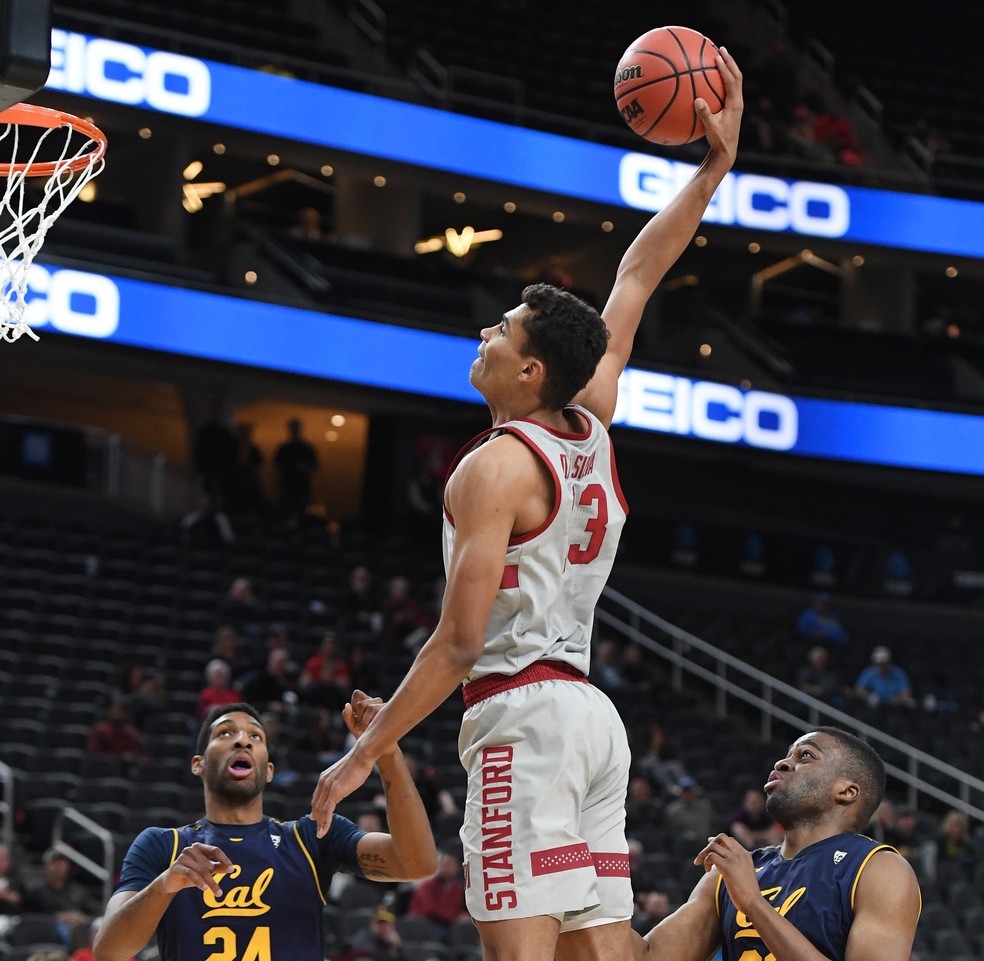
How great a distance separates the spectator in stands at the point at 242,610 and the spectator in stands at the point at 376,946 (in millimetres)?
5674

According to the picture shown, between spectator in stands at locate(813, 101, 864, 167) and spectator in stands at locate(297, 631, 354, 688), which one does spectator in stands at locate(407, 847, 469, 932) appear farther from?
spectator in stands at locate(813, 101, 864, 167)

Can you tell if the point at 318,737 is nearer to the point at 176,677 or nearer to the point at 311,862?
the point at 176,677

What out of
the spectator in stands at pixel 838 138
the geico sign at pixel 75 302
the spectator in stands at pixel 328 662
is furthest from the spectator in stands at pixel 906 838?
the spectator in stands at pixel 838 138

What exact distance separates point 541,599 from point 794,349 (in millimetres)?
19771

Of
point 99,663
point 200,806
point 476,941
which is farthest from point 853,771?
point 99,663

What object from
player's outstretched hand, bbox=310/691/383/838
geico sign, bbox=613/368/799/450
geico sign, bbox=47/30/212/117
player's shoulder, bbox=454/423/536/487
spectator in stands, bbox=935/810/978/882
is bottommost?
spectator in stands, bbox=935/810/978/882

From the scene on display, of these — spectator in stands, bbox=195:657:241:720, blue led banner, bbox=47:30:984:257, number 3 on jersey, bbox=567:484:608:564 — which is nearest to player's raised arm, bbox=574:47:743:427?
number 3 on jersey, bbox=567:484:608:564

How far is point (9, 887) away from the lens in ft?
30.9

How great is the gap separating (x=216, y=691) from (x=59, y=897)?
10.6 feet

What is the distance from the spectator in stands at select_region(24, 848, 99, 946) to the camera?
9.35 meters

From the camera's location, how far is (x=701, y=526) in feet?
75.2

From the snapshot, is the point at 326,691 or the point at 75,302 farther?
the point at 75,302

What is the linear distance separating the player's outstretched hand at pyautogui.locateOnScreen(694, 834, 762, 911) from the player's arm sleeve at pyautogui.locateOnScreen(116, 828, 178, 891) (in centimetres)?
148

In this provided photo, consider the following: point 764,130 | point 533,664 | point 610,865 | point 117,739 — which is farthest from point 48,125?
point 764,130
